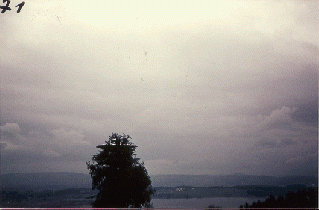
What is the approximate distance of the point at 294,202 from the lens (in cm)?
2484

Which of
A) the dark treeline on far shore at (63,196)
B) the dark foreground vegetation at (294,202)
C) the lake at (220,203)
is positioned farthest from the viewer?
the lake at (220,203)

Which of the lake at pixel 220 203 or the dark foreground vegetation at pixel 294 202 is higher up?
the dark foreground vegetation at pixel 294 202

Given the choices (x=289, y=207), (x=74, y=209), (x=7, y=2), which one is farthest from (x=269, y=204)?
(x=7, y=2)

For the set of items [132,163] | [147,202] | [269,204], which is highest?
[132,163]

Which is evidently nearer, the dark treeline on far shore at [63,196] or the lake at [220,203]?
the dark treeline on far shore at [63,196]

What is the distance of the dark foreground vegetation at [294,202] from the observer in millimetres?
24188

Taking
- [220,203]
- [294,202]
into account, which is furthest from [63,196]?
[294,202]

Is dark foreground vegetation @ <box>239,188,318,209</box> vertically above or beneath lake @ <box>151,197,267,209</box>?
above

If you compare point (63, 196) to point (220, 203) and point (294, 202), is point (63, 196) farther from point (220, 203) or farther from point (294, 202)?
point (294, 202)

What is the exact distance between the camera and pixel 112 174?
36875 mm

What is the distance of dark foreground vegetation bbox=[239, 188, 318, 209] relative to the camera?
79.4ft

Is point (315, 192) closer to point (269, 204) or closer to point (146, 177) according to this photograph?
point (269, 204)

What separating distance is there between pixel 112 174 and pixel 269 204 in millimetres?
21620

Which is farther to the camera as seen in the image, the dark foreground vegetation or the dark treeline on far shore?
the dark treeline on far shore
